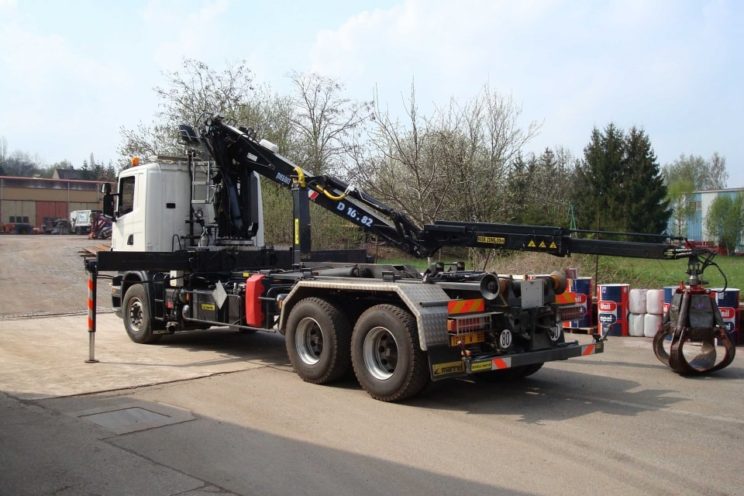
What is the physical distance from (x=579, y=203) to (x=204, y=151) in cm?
3481

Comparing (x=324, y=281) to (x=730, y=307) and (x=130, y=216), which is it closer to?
(x=130, y=216)

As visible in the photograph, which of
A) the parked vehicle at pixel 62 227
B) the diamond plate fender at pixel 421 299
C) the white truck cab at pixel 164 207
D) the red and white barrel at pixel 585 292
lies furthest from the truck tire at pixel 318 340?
the parked vehicle at pixel 62 227

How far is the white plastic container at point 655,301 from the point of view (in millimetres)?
12406

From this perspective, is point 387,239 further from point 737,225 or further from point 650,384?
point 737,225

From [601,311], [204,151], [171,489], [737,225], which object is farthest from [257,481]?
[737,225]

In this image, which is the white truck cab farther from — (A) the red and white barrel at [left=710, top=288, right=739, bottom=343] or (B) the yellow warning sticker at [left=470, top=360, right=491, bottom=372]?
(A) the red and white barrel at [left=710, top=288, right=739, bottom=343]

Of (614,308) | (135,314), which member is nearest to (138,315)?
(135,314)

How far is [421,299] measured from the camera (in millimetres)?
7285

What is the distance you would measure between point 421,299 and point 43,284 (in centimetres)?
1815

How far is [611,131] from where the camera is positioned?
43031 millimetres

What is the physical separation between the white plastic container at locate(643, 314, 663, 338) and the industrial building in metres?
74.0

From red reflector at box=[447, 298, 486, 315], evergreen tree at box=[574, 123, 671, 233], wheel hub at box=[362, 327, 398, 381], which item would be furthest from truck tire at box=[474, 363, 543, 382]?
evergreen tree at box=[574, 123, 671, 233]

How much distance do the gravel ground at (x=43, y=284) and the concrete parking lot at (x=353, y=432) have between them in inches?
310

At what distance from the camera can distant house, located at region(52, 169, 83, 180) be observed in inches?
4101
